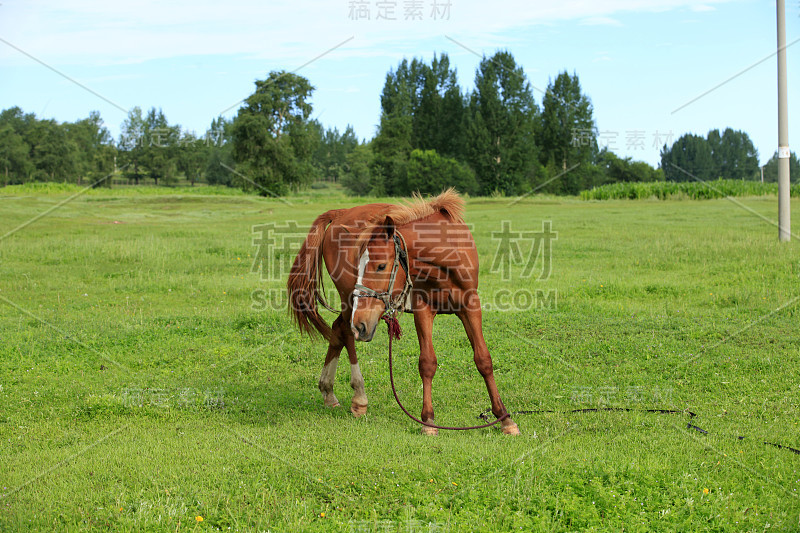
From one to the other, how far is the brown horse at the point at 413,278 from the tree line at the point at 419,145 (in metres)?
31.4

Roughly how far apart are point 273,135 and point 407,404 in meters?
48.6

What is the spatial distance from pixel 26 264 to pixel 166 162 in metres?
40.1

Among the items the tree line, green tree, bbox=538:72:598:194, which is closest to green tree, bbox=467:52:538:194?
the tree line

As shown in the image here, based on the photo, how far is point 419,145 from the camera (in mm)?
50750

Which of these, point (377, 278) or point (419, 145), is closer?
point (377, 278)

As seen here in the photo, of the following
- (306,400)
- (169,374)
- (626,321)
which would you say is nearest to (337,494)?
(306,400)

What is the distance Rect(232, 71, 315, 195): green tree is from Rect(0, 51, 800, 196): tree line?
95mm

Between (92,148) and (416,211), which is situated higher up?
(92,148)

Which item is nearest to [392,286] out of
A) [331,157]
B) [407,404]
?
[407,404]

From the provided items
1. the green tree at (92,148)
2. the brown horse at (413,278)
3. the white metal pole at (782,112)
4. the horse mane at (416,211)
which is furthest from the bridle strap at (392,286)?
the green tree at (92,148)

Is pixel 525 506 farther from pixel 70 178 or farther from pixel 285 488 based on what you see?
pixel 70 178

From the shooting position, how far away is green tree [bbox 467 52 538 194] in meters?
42.6

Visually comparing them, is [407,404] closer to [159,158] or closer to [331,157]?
[159,158]

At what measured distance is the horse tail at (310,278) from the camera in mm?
7145
